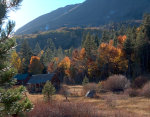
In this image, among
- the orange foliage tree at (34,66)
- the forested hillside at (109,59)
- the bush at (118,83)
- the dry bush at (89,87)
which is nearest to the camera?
the dry bush at (89,87)

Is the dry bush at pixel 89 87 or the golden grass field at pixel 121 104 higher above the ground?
the golden grass field at pixel 121 104

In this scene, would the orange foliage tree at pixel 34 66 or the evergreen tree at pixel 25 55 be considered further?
the evergreen tree at pixel 25 55

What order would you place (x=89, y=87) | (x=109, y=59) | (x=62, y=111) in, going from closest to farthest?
(x=62, y=111) → (x=89, y=87) → (x=109, y=59)

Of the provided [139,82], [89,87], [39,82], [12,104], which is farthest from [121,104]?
[39,82]

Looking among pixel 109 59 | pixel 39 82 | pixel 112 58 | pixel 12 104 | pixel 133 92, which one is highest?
pixel 12 104

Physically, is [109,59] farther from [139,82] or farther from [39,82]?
[39,82]

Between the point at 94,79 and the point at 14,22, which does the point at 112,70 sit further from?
the point at 14,22

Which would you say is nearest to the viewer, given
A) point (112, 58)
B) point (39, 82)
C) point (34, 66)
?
point (39, 82)

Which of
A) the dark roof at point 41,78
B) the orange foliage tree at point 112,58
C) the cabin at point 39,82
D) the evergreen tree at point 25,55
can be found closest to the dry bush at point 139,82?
the orange foliage tree at point 112,58

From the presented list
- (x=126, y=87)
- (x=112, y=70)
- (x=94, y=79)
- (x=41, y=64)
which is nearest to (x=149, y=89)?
(x=126, y=87)

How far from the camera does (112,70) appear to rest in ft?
153

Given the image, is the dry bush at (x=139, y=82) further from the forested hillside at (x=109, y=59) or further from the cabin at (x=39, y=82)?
the cabin at (x=39, y=82)

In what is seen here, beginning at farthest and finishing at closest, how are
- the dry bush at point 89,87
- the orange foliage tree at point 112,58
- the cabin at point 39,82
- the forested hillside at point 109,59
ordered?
the orange foliage tree at point 112,58
the forested hillside at point 109,59
the cabin at point 39,82
the dry bush at point 89,87

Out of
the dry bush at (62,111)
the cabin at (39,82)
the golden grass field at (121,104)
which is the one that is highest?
the dry bush at (62,111)
